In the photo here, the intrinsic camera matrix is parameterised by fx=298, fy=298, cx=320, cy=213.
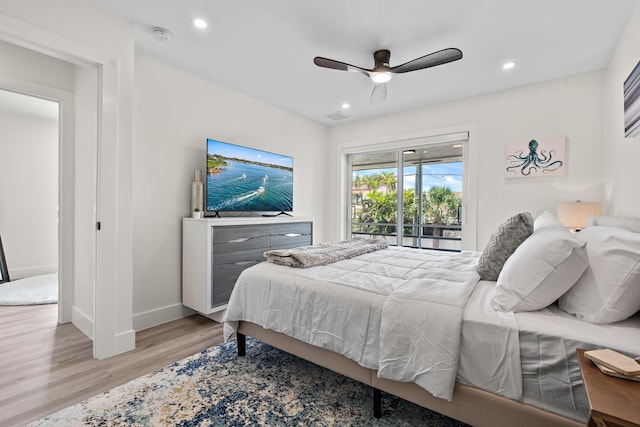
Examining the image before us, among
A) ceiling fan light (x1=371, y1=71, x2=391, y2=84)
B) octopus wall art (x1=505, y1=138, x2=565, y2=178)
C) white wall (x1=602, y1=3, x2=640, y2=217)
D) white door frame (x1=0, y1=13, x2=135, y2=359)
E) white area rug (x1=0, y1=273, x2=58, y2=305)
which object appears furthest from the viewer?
white area rug (x1=0, y1=273, x2=58, y2=305)

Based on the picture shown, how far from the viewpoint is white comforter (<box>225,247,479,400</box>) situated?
4.44 feet

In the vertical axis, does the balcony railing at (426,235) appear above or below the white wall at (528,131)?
below

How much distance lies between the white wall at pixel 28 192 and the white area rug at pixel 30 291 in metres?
0.46

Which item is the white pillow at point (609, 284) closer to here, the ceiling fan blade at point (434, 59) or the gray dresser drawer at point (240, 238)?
the ceiling fan blade at point (434, 59)

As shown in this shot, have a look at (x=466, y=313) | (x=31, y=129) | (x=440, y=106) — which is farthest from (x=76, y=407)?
(x=31, y=129)

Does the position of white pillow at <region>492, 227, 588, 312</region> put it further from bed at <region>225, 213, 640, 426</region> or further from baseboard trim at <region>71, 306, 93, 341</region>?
baseboard trim at <region>71, 306, 93, 341</region>

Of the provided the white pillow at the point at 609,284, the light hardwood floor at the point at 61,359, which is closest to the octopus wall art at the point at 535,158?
the white pillow at the point at 609,284

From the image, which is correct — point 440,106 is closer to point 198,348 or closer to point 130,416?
point 198,348

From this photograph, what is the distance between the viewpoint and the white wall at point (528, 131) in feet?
10.4

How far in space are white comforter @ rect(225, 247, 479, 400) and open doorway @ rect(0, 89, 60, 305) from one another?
162 inches

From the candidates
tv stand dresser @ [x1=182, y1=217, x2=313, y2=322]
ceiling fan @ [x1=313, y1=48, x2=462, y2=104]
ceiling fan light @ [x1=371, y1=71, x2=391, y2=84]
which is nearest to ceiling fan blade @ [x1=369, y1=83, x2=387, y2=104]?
ceiling fan @ [x1=313, y1=48, x2=462, y2=104]

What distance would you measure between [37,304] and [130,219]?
2264 millimetres

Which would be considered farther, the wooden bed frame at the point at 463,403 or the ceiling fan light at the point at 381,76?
the ceiling fan light at the point at 381,76

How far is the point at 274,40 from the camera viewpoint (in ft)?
8.56
